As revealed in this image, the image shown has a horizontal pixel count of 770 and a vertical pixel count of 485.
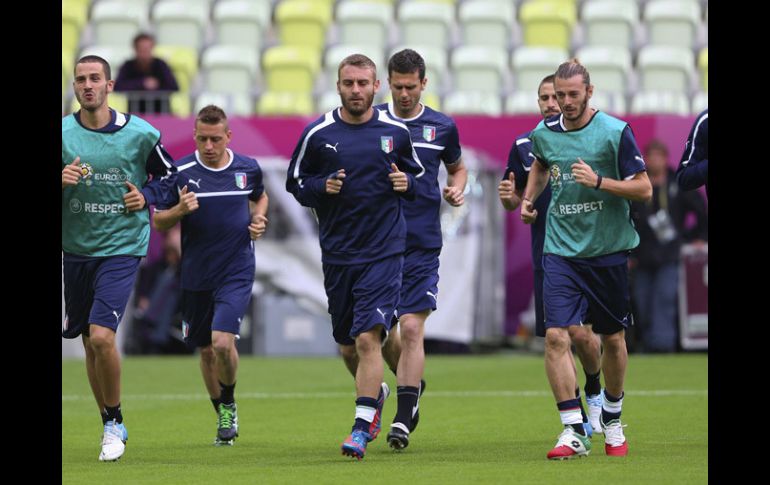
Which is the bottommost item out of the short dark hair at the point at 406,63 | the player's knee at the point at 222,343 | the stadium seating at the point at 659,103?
the player's knee at the point at 222,343

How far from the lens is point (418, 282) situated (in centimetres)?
1052

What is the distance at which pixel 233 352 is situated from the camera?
10844 mm

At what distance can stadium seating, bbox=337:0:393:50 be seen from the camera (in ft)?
77.8

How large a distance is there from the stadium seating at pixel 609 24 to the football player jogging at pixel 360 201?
14.5 m

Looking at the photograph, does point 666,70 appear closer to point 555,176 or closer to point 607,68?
point 607,68

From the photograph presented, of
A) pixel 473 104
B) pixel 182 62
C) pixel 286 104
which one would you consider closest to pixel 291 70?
pixel 182 62

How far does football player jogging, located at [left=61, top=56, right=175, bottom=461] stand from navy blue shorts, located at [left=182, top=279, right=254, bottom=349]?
1.12m

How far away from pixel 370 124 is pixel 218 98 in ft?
38.1

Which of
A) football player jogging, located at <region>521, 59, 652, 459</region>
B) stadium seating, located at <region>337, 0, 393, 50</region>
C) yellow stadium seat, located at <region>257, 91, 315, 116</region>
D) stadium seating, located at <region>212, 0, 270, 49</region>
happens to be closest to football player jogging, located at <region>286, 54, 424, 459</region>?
football player jogging, located at <region>521, 59, 652, 459</region>

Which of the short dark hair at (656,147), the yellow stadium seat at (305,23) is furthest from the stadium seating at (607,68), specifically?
the yellow stadium seat at (305,23)

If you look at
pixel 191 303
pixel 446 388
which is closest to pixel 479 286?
pixel 446 388

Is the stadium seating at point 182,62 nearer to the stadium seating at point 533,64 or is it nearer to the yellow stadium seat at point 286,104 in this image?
the yellow stadium seat at point 286,104

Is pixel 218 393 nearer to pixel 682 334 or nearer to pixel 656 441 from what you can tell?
pixel 656 441

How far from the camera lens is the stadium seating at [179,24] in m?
24.4
